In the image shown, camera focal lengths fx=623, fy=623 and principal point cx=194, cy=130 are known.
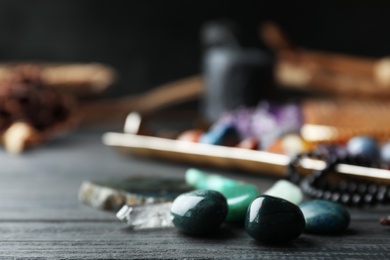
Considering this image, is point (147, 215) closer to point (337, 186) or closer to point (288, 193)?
point (288, 193)

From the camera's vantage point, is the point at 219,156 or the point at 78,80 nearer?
the point at 219,156

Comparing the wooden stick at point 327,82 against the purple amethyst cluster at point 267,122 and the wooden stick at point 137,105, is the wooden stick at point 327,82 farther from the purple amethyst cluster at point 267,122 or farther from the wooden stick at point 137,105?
the purple amethyst cluster at point 267,122

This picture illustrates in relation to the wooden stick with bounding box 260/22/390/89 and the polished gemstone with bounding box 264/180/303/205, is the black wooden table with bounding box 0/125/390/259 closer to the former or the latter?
the polished gemstone with bounding box 264/180/303/205

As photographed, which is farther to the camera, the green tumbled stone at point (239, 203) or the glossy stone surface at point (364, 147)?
the glossy stone surface at point (364, 147)

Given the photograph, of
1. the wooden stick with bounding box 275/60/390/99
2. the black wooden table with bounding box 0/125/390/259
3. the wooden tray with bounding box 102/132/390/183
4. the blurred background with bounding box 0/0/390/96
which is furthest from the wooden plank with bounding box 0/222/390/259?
the blurred background with bounding box 0/0/390/96

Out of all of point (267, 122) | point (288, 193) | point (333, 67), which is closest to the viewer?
point (288, 193)

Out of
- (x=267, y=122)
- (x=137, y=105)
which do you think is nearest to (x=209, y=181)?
(x=267, y=122)

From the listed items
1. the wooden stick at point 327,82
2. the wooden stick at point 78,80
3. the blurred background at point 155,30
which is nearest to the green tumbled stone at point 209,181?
the wooden stick at point 78,80
